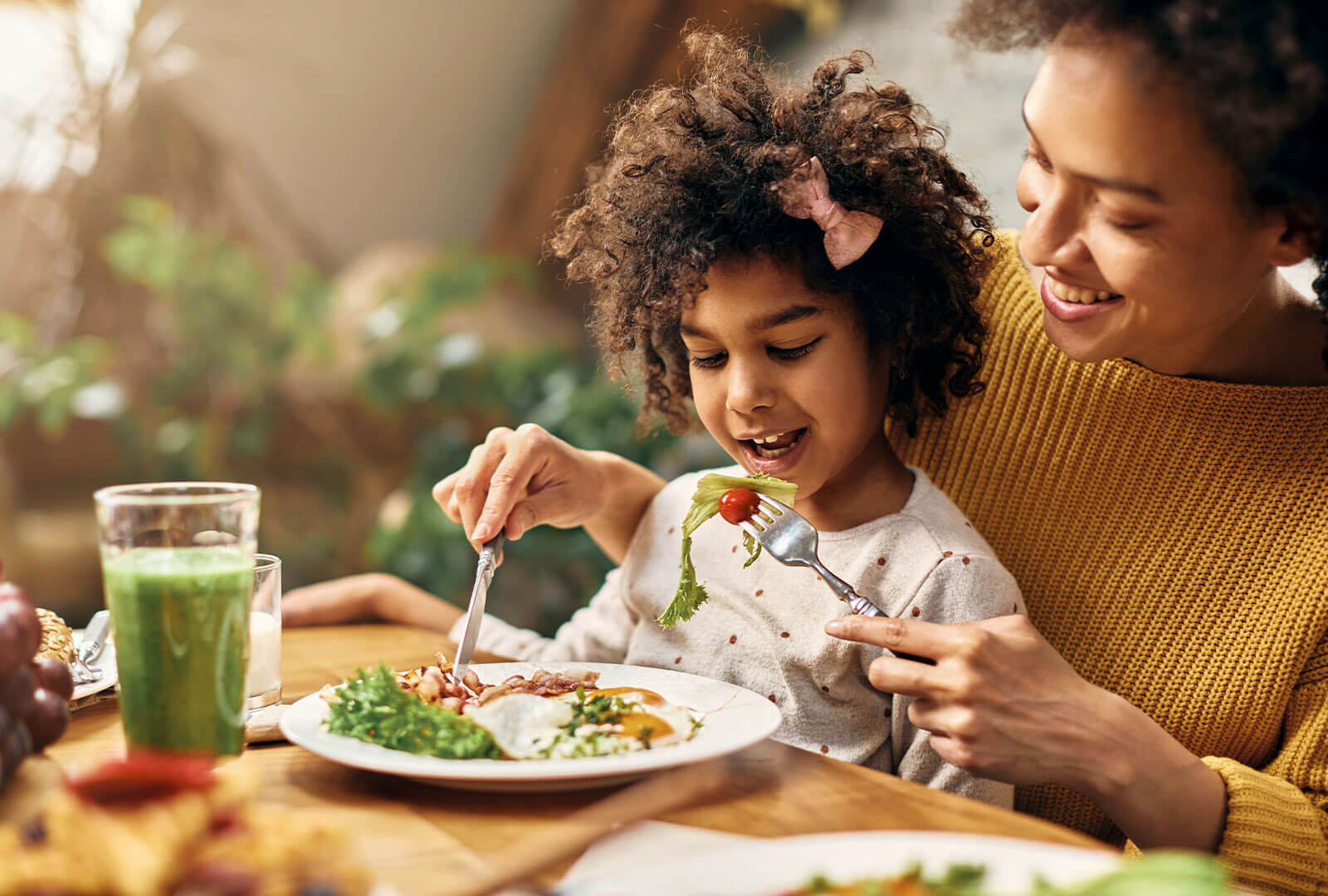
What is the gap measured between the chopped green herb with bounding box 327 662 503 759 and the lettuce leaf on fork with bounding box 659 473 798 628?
0.40 meters

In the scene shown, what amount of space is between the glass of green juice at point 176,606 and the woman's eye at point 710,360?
0.68m

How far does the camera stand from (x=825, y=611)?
142 centimetres

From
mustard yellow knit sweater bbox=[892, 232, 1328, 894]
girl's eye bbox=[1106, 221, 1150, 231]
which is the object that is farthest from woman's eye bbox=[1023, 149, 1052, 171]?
mustard yellow knit sweater bbox=[892, 232, 1328, 894]

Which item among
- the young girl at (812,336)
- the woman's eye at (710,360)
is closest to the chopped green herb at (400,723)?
the young girl at (812,336)

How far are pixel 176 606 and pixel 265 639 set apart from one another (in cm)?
29

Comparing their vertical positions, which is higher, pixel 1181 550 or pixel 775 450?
pixel 775 450

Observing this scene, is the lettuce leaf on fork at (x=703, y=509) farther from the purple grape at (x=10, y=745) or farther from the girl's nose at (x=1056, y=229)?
the purple grape at (x=10, y=745)

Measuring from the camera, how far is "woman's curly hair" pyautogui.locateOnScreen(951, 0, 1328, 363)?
94 cm

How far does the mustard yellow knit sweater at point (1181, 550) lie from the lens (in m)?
1.28

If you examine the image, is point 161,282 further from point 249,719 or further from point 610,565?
point 249,719

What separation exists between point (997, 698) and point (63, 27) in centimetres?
450

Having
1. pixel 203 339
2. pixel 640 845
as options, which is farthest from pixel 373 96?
pixel 640 845

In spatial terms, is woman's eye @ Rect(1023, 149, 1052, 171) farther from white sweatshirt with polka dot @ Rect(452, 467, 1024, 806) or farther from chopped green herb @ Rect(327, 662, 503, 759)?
chopped green herb @ Rect(327, 662, 503, 759)

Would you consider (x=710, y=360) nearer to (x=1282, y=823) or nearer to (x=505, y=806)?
(x=505, y=806)
